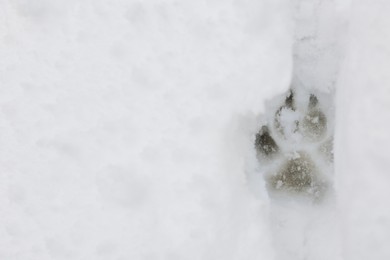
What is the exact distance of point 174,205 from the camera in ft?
3.56

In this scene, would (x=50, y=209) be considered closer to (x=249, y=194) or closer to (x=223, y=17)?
(x=249, y=194)

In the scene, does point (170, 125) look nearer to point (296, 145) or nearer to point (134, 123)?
point (134, 123)

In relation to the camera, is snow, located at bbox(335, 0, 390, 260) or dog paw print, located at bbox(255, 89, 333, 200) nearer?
snow, located at bbox(335, 0, 390, 260)

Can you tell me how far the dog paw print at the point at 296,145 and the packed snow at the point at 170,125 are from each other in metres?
0.06

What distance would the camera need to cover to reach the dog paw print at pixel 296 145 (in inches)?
49.5

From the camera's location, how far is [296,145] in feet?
4.21

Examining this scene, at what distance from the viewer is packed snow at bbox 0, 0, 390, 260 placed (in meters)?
1.07

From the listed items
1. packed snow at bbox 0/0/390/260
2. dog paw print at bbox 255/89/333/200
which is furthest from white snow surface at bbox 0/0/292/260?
dog paw print at bbox 255/89/333/200

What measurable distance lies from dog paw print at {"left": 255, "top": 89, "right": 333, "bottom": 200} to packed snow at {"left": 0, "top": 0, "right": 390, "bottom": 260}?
65 mm

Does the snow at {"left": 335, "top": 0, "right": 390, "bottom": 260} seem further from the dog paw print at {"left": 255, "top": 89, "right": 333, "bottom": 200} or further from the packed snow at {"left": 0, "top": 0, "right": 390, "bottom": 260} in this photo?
the dog paw print at {"left": 255, "top": 89, "right": 333, "bottom": 200}

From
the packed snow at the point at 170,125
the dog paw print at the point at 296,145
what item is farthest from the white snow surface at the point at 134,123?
the dog paw print at the point at 296,145

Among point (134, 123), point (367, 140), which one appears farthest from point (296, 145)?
point (134, 123)

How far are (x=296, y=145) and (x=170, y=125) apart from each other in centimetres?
37

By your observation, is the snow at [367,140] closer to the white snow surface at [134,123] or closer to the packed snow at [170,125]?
the packed snow at [170,125]
